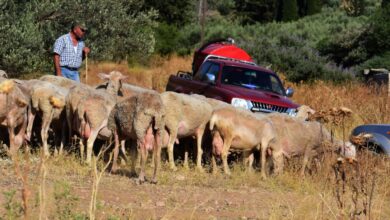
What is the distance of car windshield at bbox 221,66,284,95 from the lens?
1619cm

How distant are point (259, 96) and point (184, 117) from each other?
2851 mm

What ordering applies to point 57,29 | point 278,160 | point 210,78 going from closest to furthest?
1. point 278,160
2. point 210,78
3. point 57,29

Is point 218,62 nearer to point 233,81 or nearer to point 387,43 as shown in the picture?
point 233,81

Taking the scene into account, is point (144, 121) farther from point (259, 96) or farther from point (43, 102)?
point (259, 96)

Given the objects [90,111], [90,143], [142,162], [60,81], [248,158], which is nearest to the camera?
[142,162]

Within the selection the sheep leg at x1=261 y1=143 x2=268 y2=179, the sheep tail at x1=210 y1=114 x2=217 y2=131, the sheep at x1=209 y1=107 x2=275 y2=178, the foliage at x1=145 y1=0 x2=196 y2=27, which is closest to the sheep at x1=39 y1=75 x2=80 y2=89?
the sheep tail at x1=210 y1=114 x2=217 y2=131

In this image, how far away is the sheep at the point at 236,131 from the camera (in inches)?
502

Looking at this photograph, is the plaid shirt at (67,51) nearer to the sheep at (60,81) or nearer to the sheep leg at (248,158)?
the sheep at (60,81)

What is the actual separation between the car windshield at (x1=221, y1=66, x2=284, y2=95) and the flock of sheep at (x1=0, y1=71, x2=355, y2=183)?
2497 mm

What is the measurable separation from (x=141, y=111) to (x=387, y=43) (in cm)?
2571

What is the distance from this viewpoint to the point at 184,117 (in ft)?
42.1

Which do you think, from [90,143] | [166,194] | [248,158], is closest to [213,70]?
[248,158]

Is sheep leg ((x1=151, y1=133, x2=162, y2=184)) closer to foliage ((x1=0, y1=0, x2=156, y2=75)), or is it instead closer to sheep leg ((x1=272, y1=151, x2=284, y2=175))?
sheep leg ((x1=272, y1=151, x2=284, y2=175))

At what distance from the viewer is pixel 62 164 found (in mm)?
11648
